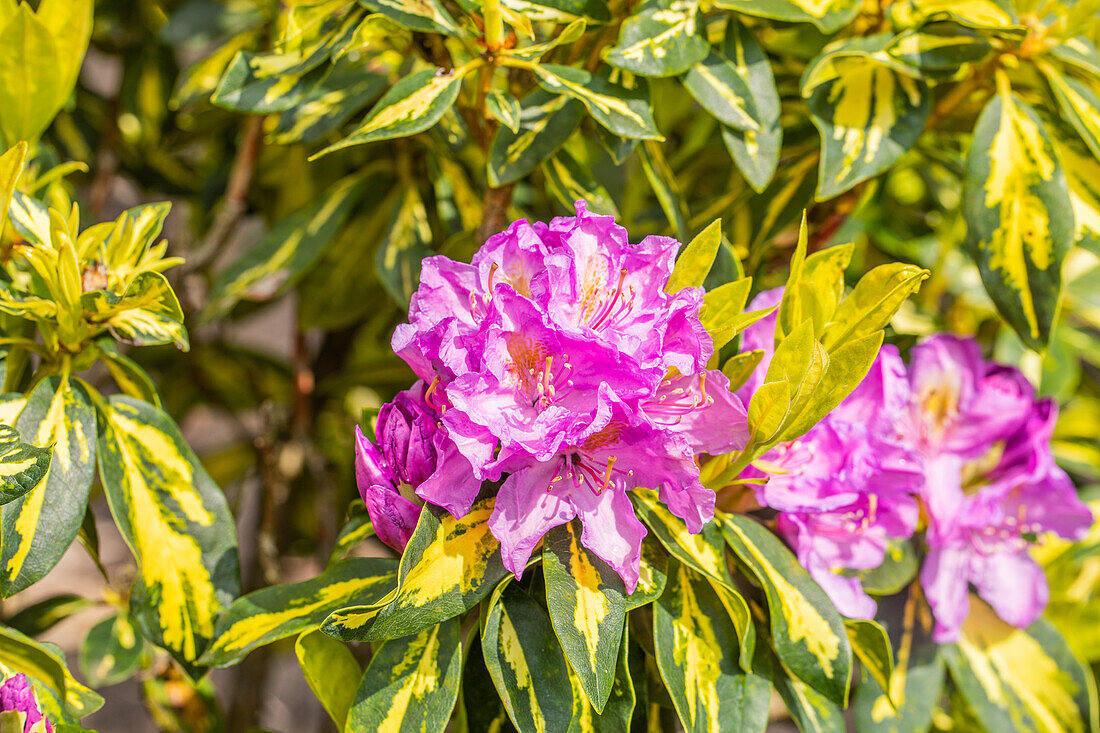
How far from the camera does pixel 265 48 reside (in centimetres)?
114

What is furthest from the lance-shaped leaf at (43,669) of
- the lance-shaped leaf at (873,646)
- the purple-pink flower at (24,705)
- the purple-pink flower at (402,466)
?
the lance-shaped leaf at (873,646)

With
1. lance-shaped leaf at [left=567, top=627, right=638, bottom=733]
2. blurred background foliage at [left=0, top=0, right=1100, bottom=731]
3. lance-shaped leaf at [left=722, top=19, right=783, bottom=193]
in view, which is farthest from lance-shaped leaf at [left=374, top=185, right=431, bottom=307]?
lance-shaped leaf at [left=567, top=627, right=638, bottom=733]

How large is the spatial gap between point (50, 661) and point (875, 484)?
2.19 feet

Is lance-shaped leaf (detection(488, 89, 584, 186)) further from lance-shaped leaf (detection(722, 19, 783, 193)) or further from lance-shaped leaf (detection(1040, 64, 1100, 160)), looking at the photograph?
lance-shaped leaf (detection(1040, 64, 1100, 160))

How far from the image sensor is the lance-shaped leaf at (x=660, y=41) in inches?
27.2

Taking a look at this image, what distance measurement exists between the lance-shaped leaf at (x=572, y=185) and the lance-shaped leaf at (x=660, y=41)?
13 centimetres

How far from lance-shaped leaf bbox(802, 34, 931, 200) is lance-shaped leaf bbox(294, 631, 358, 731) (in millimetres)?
534

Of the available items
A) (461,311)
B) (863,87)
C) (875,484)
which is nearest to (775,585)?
(875,484)

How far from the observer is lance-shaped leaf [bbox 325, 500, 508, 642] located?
555 millimetres

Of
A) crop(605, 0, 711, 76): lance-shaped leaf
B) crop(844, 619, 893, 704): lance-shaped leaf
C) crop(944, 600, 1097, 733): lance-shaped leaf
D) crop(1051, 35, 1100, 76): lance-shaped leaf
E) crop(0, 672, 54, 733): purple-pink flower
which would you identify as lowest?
crop(944, 600, 1097, 733): lance-shaped leaf

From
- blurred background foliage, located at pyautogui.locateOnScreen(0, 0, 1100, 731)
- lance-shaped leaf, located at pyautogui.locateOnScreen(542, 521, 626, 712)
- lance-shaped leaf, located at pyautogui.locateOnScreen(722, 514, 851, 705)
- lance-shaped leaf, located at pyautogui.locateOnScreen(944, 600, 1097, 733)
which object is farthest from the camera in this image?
lance-shaped leaf, located at pyautogui.locateOnScreen(944, 600, 1097, 733)

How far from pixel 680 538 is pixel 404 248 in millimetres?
452

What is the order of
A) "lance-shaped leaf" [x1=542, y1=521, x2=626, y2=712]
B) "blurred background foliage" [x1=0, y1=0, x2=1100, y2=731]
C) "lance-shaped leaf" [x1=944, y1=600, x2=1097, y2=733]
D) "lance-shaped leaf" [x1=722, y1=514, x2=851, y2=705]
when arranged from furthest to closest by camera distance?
"lance-shaped leaf" [x1=944, y1=600, x2=1097, y2=733] → "blurred background foliage" [x1=0, y1=0, x2=1100, y2=731] → "lance-shaped leaf" [x1=722, y1=514, x2=851, y2=705] → "lance-shaped leaf" [x1=542, y1=521, x2=626, y2=712]

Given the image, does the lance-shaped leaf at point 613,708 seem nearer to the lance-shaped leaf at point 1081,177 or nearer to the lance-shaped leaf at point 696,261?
the lance-shaped leaf at point 696,261
